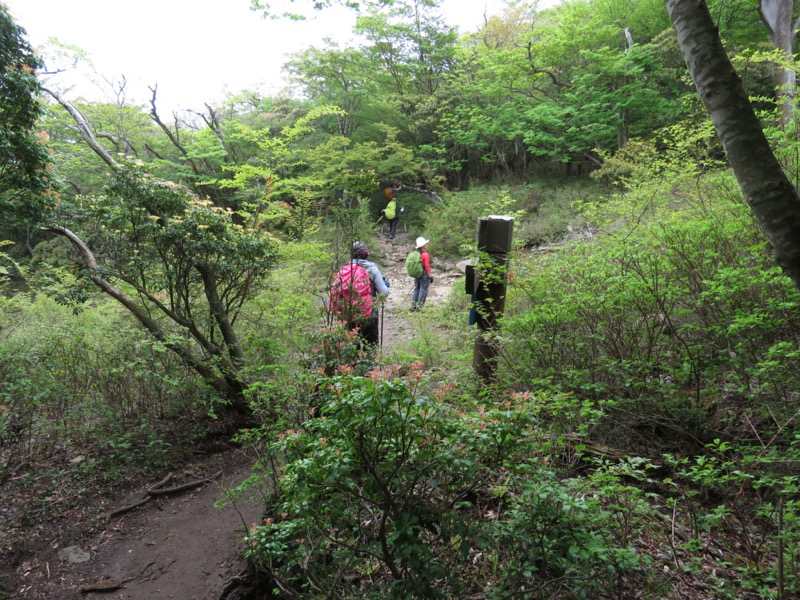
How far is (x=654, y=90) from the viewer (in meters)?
12.0

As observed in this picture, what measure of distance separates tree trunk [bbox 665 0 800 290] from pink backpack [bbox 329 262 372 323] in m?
3.86

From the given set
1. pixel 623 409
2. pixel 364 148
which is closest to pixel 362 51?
pixel 364 148

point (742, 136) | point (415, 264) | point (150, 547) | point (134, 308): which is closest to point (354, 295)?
point (134, 308)

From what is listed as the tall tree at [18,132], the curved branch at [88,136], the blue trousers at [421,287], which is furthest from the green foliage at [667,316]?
the curved branch at [88,136]

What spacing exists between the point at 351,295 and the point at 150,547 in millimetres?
3266

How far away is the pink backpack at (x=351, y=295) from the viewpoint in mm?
5086

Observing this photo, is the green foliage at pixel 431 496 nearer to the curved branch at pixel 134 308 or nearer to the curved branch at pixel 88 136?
the curved branch at pixel 134 308

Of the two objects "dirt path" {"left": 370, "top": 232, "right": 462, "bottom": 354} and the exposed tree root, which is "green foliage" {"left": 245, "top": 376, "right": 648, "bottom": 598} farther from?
"dirt path" {"left": 370, "top": 232, "right": 462, "bottom": 354}

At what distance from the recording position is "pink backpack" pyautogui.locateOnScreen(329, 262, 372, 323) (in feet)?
16.7

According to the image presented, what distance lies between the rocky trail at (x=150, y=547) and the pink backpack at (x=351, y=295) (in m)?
1.99

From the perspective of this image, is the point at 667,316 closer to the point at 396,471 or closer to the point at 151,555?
the point at 396,471

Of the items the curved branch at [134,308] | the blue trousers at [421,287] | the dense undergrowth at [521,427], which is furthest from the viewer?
the blue trousers at [421,287]

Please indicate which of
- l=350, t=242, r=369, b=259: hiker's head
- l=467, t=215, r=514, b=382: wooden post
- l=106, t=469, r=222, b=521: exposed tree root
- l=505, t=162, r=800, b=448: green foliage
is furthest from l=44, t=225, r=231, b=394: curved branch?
l=505, t=162, r=800, b=448: green foliage

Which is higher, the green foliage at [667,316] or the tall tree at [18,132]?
the tall tree at [18,132]
